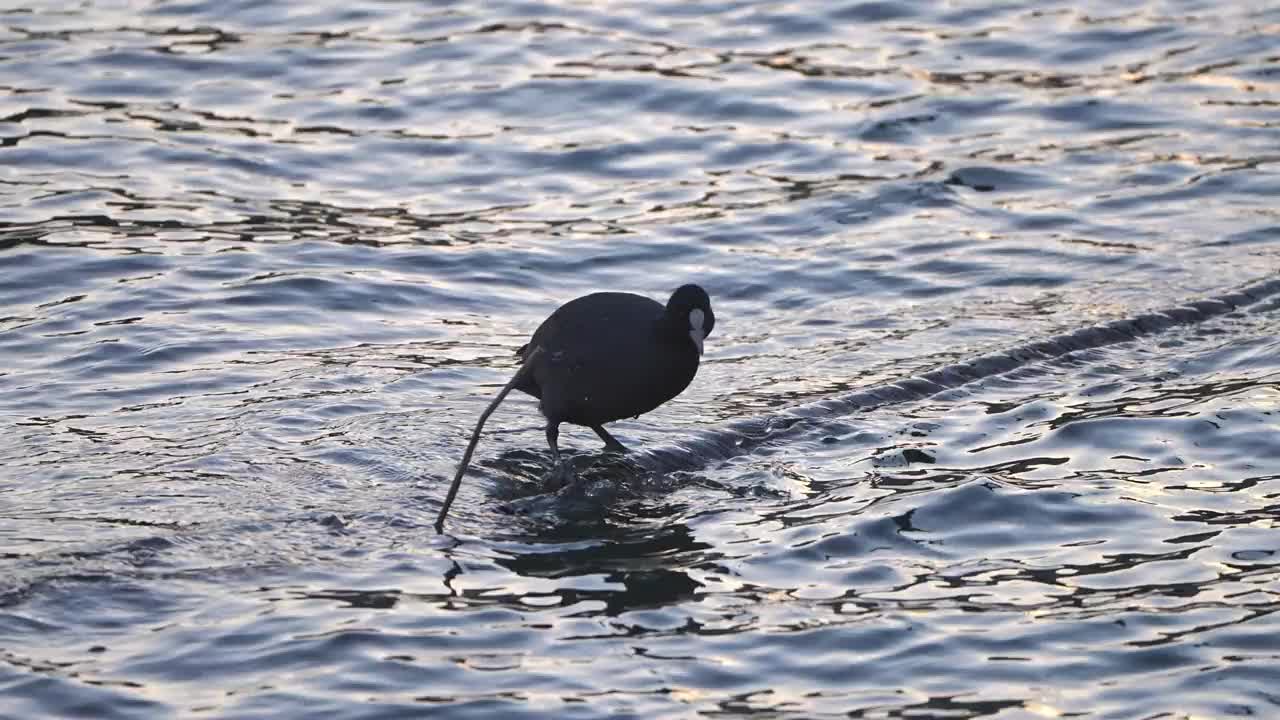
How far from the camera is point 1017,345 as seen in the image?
36.9ft

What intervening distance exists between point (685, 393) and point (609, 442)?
3.41 feet

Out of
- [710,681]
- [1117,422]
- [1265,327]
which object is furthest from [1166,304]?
[710,681]

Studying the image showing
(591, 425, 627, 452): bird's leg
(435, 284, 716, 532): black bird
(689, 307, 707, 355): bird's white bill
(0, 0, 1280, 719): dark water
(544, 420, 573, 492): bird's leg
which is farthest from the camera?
Answer: (591, 425, 627, 452): bird's leg

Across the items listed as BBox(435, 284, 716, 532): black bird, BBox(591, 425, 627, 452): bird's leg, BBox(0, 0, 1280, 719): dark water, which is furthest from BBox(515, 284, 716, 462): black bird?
BBox(0, 0, 1280, 719): dark water

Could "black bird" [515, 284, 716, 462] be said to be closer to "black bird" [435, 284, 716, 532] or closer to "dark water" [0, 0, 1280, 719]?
"black bird" [435, 284, 716, 532]

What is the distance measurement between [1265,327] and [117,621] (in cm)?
698

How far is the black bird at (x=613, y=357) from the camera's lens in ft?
30.1

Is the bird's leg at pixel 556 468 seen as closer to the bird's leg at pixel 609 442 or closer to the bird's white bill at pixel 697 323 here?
the bird's leg at pixel 609 442

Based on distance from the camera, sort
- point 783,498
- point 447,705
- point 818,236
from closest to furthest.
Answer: point 447,705 < point 783,498 < point 818,236

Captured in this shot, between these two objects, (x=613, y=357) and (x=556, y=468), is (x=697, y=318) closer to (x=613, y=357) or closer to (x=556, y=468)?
(x=613, y=357)

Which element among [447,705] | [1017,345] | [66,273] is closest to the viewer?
[447,705]

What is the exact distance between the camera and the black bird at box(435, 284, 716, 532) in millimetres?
9172

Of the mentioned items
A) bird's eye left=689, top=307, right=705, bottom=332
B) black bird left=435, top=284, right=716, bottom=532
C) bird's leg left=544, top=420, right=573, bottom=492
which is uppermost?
bird's eye left=689, top=307, right=705, bottom=332

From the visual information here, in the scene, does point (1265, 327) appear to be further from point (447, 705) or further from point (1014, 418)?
point (447, 705)
